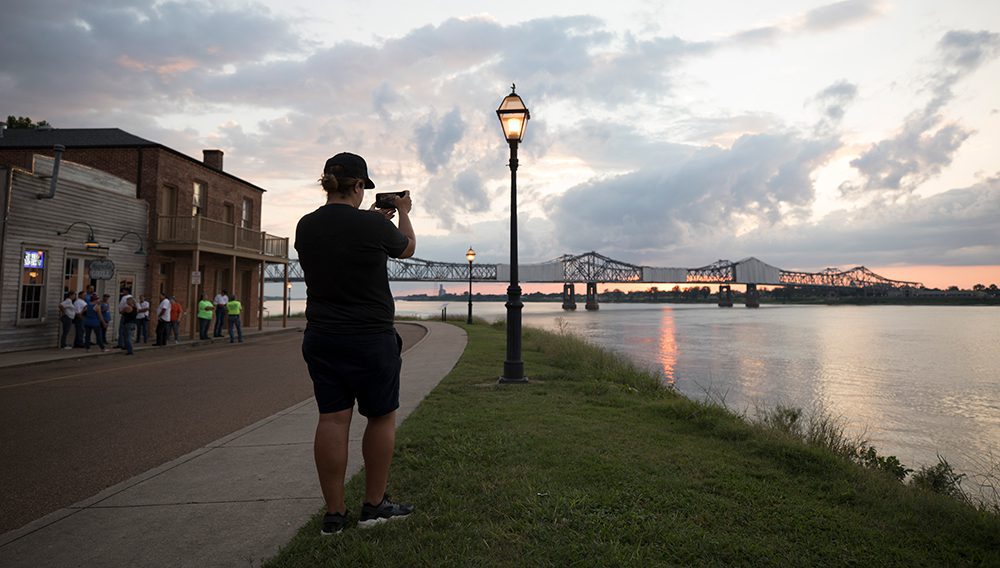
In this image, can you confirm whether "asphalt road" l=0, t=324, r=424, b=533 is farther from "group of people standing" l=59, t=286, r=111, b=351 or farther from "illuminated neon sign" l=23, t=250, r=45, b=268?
"illuminated neon sign" l=23, t=250, r=45, b=268

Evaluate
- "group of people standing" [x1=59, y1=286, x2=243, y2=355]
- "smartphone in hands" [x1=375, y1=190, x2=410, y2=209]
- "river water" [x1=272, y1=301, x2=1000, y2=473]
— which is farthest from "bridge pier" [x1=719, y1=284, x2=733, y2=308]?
"smartphone in hands" [x1=375, y1=190, x2=410, y2=209]

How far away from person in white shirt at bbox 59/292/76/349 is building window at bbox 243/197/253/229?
36.8 ft

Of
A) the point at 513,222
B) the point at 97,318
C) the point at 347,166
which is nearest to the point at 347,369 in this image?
the point at 347,166

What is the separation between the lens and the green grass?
2.86 metres

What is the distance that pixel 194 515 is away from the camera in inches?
141

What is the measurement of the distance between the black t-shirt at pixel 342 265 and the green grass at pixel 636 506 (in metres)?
1.16

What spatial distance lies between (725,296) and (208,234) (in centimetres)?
16892

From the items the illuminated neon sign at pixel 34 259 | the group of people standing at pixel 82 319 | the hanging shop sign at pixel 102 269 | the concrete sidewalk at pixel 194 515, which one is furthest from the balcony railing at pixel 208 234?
the concrete sidewalk at pixel 194 515

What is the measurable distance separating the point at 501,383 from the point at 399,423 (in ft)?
10.0

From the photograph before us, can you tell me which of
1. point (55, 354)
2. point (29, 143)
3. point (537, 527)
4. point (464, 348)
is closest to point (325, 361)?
point (537, 527)

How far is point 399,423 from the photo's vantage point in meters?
5.92

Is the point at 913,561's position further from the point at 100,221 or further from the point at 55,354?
the point at 100,221

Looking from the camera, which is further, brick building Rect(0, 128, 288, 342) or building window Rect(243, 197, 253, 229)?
building window Rect(243, 197, 253, 229)

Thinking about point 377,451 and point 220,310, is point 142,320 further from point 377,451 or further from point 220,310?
point 377,451
